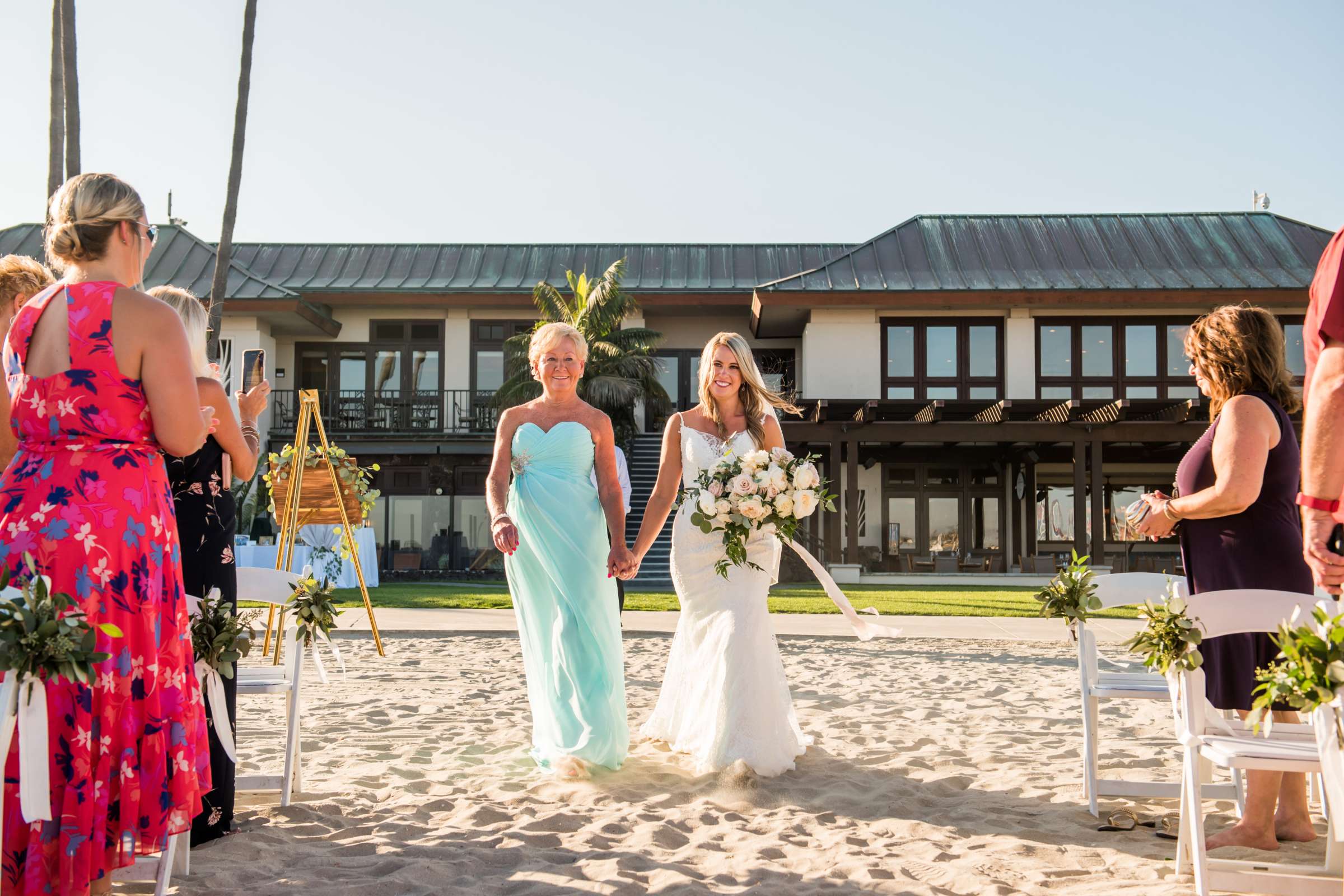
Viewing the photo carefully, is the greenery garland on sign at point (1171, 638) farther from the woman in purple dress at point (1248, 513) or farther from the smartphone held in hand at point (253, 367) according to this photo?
the smartphone held in hand at point (253, 367)

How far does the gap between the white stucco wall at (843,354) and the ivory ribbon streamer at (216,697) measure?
22.2 metres

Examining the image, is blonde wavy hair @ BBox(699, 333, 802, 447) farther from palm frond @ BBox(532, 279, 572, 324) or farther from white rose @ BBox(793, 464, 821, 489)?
palm frond @ BBox(532, 279, 572, 324)

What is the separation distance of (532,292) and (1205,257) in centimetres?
1705

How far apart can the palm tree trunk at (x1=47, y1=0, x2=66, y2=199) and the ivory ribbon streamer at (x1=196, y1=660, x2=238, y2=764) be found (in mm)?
9301

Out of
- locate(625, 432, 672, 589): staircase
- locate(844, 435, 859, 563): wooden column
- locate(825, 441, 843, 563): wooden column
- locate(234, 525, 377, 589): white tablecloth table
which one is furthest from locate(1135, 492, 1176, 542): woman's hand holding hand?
locate(825, 441, 843, 563): wooden column

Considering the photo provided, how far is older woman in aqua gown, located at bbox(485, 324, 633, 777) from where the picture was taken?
506 centimetres

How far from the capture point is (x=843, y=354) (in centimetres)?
2542

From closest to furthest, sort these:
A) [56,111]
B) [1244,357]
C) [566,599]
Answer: [1244,357]
[566,599]
[56,111]

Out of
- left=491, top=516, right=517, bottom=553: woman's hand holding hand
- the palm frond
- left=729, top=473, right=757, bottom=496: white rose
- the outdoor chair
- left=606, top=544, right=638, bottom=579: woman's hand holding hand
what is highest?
the palm frond

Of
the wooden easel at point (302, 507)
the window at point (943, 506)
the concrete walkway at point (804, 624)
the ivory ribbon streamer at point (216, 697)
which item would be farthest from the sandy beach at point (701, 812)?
the window at point (943, 506)

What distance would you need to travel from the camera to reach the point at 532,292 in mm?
26047

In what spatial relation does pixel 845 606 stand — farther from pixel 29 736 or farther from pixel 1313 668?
pixel 29 736

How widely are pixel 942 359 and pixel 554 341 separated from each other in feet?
71.5

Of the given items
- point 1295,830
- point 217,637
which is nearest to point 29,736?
point 217,637
